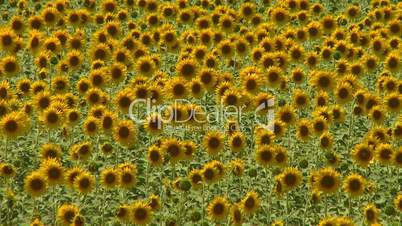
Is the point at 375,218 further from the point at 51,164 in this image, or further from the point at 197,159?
the point at 51,164

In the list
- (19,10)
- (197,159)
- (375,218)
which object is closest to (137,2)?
(19,10)

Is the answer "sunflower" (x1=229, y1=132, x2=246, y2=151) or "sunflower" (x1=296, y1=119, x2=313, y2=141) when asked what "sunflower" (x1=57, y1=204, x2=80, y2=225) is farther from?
"sunflower" (x1=296, y1=119, x2=313, y2=141)

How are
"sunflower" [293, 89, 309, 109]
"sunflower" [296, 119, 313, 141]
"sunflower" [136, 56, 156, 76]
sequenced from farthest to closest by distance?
1. "sunflower" [136, 56, 156, 76]
2. "sunflower" [293, 89, 309, 109]
3. "sunflower" [296, 119, 313, 141]

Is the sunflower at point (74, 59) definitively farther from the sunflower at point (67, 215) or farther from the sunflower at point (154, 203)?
the sunflower at point (67, 215)

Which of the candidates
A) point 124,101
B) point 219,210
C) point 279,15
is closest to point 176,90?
point 124,101

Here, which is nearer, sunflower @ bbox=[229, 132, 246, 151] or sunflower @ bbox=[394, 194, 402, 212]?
sunflower @ bbox=[394, 194, 402, 212]

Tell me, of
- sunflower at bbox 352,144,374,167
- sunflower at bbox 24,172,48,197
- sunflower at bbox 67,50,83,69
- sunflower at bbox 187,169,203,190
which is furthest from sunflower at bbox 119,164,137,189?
A: sunflower at bbox 67,50,83,69

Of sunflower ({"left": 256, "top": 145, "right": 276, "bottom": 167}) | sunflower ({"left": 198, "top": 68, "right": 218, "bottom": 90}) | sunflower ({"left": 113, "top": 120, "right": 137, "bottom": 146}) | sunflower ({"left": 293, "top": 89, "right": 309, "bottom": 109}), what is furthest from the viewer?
sunflower ({"left": 198, "top": 68, "right": 218, "bottom": 90})

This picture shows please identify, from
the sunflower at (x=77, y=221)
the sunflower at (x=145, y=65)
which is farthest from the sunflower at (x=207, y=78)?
the sunflower at (x=77, y=221)
